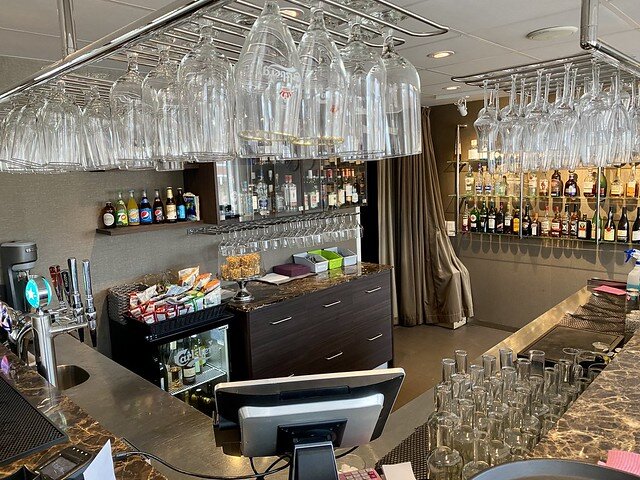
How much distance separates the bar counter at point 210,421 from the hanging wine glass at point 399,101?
0.88 m

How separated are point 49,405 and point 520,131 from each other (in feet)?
7.71

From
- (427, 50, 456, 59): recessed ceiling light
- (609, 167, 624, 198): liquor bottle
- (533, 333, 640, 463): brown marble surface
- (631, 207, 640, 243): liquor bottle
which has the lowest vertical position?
(533, 333, 640, 463): brown marble surface

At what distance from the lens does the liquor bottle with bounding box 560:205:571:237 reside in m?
4.89

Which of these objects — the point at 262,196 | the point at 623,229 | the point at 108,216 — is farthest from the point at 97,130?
the point at 623,229

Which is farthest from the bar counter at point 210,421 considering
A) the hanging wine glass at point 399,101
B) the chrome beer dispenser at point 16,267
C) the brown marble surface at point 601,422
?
the hanging wine glass at point 399,101

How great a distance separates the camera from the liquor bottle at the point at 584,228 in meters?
4.78

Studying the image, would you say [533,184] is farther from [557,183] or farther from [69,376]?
[69,376]

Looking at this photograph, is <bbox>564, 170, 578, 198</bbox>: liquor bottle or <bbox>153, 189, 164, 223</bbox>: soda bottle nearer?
<bbox>153, 189, 164, 223</bbox>: soda bottle

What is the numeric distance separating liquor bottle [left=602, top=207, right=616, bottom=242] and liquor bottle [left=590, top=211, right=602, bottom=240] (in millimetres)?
45

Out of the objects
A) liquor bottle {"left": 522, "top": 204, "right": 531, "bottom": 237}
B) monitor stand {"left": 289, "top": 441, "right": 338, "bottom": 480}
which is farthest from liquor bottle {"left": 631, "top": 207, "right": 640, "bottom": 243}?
monitor stand {"left": 289, "top": 441, "right": 338, "bottom": 480}

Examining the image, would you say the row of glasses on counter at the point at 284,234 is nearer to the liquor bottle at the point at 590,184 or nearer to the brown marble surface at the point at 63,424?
the brown marble surface at the point at 63,424

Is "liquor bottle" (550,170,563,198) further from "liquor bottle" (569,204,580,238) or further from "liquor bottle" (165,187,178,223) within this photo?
"liquor bottle" (165,187,178,223)

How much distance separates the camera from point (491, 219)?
544cm

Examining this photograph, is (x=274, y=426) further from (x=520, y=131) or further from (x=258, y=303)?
(x=258, y=303)
